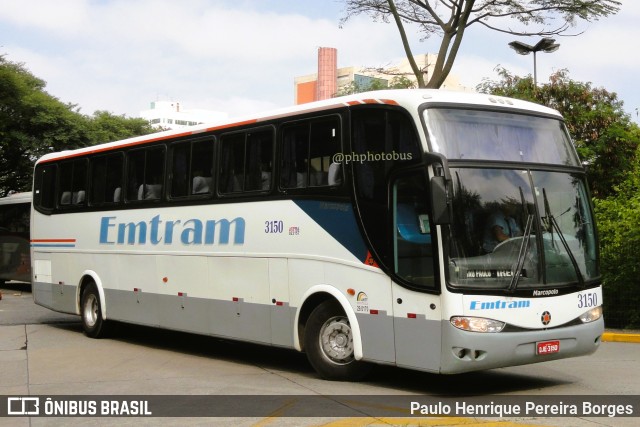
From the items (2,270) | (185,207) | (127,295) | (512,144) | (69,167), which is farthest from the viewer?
(2,270)

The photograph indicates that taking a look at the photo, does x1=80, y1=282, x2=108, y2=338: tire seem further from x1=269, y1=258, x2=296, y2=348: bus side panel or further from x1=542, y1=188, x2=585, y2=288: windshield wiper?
x1=542, y1=188, x2=585, y2=288: windshield wiper

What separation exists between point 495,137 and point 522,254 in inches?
53.5

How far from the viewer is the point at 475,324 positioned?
29.5 feet

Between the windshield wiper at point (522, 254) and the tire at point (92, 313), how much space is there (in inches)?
341

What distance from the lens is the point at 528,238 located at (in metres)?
9.35

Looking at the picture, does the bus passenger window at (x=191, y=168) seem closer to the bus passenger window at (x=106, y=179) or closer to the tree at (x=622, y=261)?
the bus passenger window at (x=106, y=179)

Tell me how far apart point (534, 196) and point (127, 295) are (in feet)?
25.7

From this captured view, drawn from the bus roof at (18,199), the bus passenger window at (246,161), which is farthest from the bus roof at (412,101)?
the bus roof at (18,199)

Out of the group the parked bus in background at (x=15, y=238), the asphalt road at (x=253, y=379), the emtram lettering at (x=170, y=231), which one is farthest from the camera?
the parked bus in background at (x=15, y=238)

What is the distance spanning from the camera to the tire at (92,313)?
15.6 meters

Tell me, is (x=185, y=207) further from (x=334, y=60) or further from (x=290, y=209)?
(x=334, y=60)

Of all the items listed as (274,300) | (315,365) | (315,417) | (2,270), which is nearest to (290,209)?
(274,300)
